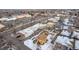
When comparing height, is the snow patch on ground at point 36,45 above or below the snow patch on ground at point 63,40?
below

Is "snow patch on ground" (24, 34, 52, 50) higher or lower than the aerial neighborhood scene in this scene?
lower

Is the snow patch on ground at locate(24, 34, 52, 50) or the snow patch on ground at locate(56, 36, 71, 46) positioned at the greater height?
the snow patch on ground at locate(56, 36, 71, 46)

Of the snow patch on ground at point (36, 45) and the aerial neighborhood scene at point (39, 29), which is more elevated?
the aerial neighborhood scene at point (39, 29)
